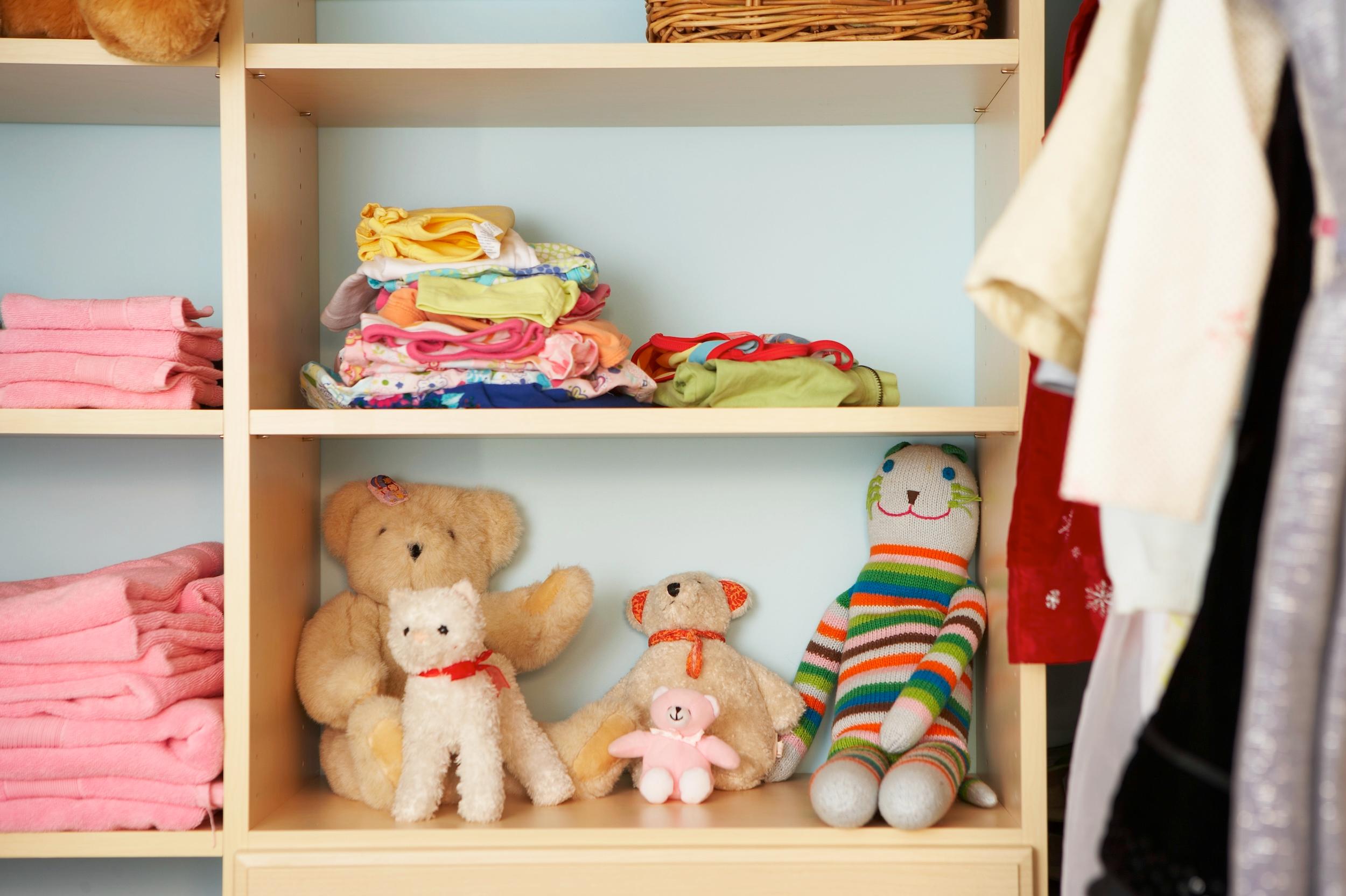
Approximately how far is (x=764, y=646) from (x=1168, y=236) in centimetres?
94

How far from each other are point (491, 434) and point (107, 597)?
1.55 ft

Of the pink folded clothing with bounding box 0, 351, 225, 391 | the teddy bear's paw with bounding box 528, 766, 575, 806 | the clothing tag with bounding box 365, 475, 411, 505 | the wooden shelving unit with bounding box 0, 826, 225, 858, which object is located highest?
the pink folded clothing with bounding box 0, 351, 225, 391

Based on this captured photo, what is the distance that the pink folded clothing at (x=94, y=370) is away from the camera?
120 centimetres

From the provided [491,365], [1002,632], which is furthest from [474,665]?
[1002,632]

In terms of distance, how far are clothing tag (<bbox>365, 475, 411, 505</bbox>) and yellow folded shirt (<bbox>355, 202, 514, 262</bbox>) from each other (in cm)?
32

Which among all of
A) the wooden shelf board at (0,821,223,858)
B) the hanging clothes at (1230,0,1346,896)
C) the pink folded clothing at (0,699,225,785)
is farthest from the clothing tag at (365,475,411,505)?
the hanging clothes at (1230,0,1346,896)

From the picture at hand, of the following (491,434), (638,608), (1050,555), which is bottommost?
(638,608)

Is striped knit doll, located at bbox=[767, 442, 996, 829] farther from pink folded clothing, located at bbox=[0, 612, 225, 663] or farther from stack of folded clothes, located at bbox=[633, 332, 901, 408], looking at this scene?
pink folded clothing, located at bbox=[0, 612, 225, 663]

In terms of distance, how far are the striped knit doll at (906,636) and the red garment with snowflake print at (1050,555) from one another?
0.59 feet

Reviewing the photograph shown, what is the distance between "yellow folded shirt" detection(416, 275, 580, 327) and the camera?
1210mm

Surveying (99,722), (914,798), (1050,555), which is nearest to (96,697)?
(99,722)

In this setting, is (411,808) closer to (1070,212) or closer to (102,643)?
(102,643)

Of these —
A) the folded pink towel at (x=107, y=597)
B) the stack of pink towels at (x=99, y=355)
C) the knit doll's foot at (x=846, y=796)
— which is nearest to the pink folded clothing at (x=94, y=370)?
the stack of pink towels at (x=99, y=355)

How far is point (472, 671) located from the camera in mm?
1245
